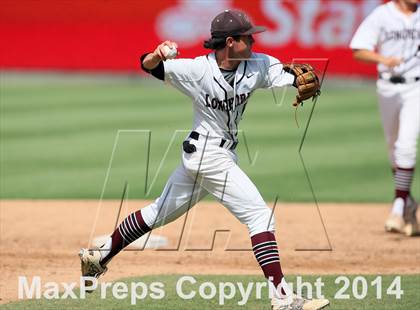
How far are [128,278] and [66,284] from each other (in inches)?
21.3

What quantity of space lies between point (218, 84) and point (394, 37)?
168 inches

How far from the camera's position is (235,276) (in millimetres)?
8102

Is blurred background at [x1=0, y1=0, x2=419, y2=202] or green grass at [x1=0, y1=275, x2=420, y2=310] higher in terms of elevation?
green grass at [x1=0, y1=275, x2=420, y2=310]

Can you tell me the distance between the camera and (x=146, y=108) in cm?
1961

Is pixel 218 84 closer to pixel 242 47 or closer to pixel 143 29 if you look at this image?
pixel 242 47

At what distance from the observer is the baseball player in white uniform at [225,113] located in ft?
21.9

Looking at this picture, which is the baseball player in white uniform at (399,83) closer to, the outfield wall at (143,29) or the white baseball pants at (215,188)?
the white baseball pants at (215,188)

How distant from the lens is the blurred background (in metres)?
13.2

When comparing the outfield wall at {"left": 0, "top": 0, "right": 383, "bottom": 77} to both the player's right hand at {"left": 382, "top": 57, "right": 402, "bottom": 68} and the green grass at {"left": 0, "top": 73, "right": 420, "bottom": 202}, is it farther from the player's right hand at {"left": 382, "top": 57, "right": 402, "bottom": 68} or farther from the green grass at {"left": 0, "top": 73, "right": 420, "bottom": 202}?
the player's right hand at {"left": 382, "top": 57, "right": 402, "bottom": 68}

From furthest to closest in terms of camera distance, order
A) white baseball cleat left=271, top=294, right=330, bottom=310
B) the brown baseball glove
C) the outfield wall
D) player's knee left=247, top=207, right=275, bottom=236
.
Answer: the outfield wall → the brown baseball glove → player's knee left=247, top=207, right=275, bottom=236 → white baseball cleat left=271, top=294, right=330, bottom=310

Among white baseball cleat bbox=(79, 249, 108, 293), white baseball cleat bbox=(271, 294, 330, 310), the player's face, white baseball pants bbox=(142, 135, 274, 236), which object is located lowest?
white baseball cleat bbox=(79, 249, 108, 293)

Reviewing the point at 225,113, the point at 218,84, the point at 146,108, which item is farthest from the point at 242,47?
the point at 146,108

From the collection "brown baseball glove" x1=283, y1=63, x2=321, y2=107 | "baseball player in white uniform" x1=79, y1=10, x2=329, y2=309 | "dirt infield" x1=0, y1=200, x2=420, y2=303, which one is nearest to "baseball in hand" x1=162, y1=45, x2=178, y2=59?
"baseball player in white uniform" x1=79, y1=10, x2=329, y2=309

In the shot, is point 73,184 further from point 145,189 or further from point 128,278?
point 128,278
